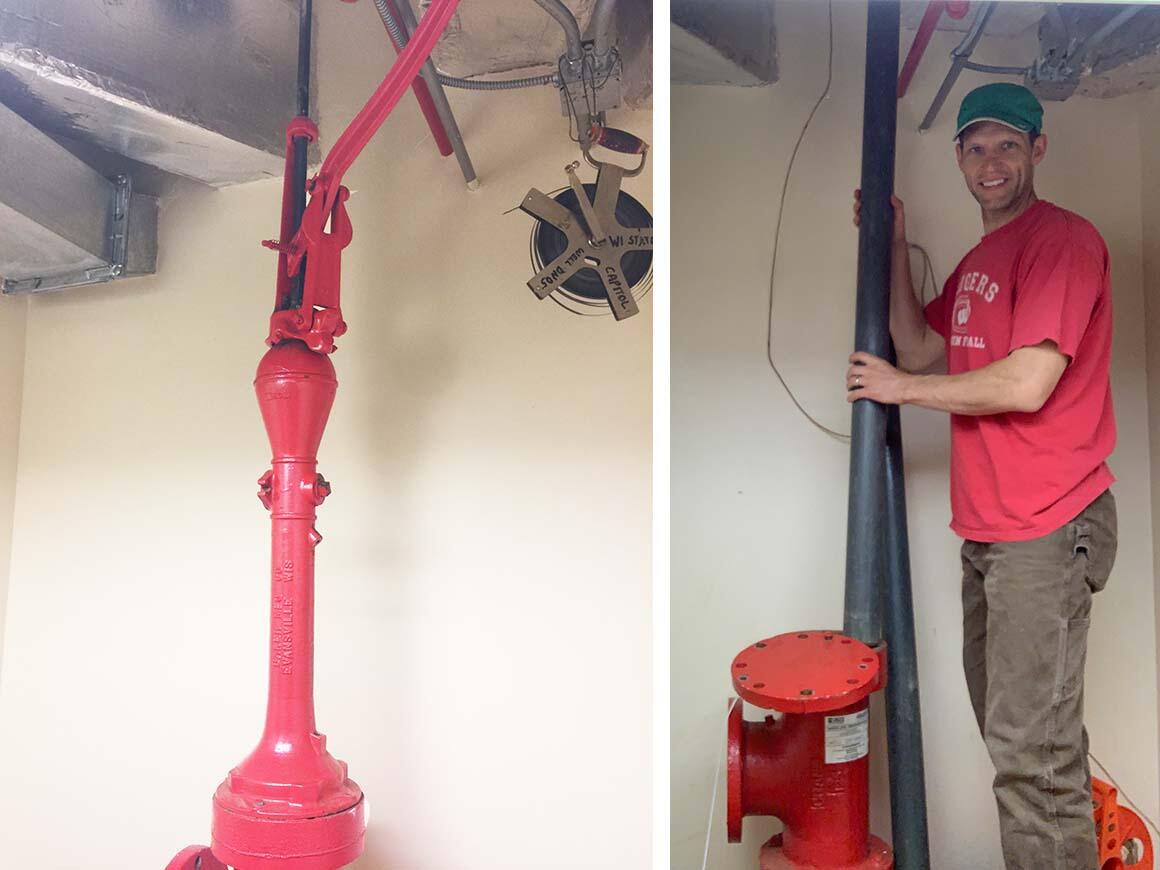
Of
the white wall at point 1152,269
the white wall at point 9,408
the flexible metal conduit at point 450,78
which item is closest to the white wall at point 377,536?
the white wall at point 9,408

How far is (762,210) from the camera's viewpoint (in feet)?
6.45

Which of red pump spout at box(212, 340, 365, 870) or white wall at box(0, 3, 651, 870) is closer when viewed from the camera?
red pump spout at box(212, 340, 365, 870)

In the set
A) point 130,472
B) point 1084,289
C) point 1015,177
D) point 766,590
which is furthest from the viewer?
point 130,472

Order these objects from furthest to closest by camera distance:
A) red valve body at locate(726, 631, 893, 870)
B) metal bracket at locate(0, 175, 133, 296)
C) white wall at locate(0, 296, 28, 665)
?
white wall at locate(0, 296, 28, 665) < metal bracket at locate(0, 175, 133, 296) < red valve body at locate(726, 631, 893, 870)

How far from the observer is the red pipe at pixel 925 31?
1688 mm

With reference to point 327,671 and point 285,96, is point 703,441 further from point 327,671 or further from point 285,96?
point 285,96

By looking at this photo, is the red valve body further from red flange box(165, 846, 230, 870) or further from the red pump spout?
red flange box(165, 846, 230, 870)

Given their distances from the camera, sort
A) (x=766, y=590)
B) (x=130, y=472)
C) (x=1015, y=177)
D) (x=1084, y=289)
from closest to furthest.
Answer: (x=1084, y=289), (x=1015, y=177), (x=766, y=590), (x=130, y=472)

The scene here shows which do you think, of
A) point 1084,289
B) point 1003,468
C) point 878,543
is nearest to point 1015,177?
point 1084,289

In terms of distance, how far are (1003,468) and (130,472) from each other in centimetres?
188

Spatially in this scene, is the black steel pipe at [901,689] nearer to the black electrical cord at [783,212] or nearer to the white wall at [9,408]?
the black electrical cord at [783,212]

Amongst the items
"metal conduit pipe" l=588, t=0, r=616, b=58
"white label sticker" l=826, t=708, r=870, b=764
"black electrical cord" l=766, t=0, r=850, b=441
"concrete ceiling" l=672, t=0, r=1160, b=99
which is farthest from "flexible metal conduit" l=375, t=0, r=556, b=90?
"white label sticker" l=826, t=708, r=870, b=764

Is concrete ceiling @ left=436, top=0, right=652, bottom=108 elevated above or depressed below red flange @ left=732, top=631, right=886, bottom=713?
above

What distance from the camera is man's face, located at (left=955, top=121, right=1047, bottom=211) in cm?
162
